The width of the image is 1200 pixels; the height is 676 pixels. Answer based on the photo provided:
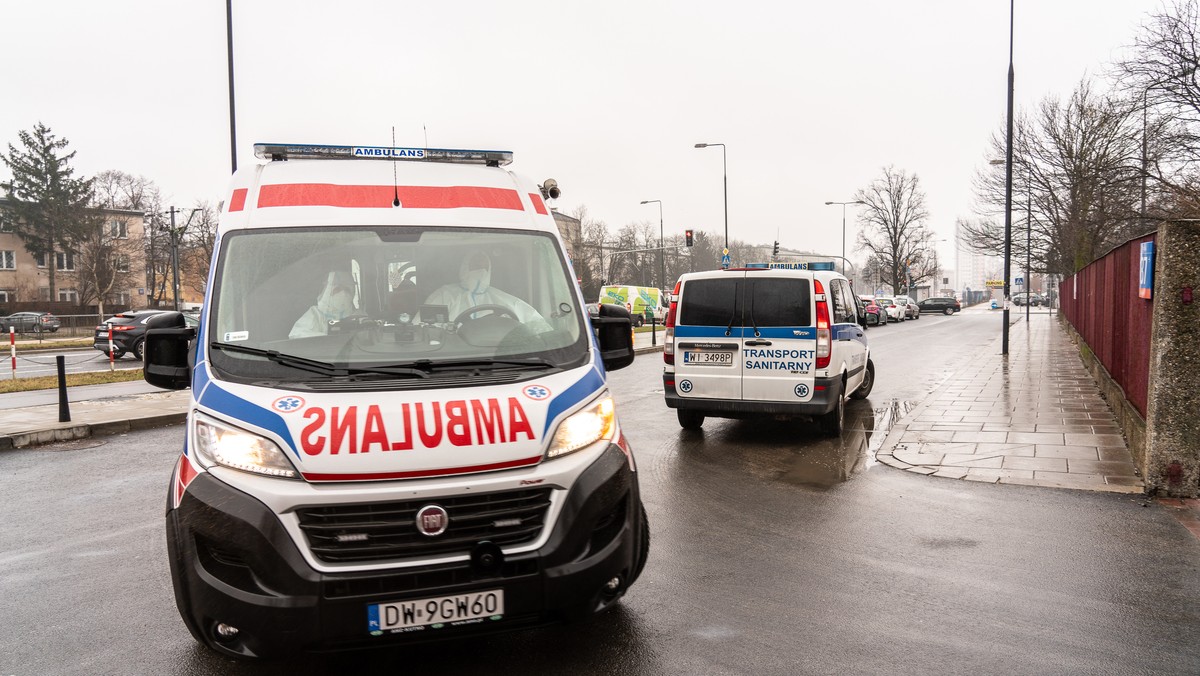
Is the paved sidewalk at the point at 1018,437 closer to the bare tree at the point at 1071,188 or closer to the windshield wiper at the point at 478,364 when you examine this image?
the windshield wiper at the point at 478,364

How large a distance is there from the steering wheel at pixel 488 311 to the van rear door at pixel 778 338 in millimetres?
5365

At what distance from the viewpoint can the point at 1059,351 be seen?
2145 centimetres

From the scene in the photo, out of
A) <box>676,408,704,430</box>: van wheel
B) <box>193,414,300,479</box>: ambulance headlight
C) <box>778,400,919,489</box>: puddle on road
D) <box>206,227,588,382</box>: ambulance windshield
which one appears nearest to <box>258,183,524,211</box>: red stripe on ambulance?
<box>206,227,588,382</box>: ambulance windshield

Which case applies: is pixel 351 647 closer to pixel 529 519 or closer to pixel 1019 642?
pixel 529 519

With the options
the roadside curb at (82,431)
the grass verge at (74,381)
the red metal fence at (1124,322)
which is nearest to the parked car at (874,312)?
the red metal fence at (1124,322)

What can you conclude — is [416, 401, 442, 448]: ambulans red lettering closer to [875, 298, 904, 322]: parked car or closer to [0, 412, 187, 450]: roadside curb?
[0, 412, 187, 450]: roadside curb

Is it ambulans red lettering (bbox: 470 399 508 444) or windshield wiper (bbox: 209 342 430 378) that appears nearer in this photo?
ambulans red lettering (bbox: 470 399 508 444)

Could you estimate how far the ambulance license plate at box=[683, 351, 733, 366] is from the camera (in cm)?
905

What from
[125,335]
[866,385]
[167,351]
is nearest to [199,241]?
[125,335]

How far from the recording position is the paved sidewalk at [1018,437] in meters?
7.21

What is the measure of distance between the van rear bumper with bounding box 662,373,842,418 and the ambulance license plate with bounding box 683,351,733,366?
0.29 meters

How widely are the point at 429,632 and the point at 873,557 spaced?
3.13m

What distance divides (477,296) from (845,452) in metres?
5.74

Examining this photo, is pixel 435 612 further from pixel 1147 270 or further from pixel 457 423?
pixel 1147 270
